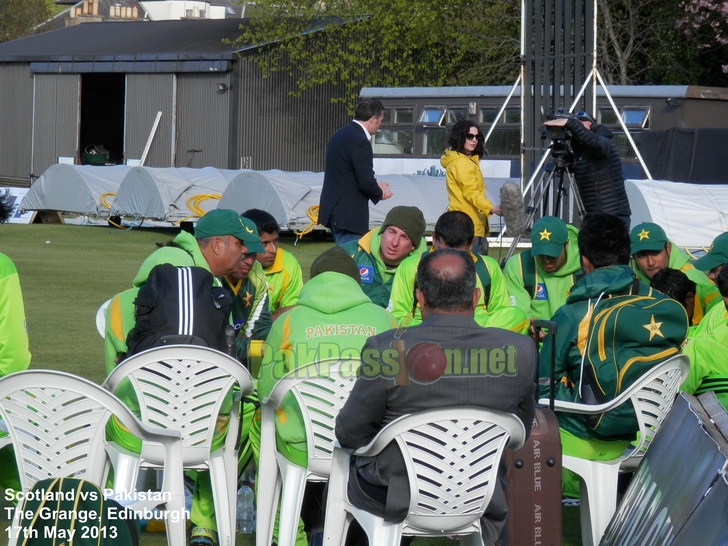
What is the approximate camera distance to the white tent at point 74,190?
21219mm

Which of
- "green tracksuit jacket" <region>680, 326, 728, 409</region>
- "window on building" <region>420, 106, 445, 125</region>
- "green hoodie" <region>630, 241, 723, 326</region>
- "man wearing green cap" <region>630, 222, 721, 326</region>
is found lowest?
"green tracksuit jacket" <region>680, 326, 728, 409</region>

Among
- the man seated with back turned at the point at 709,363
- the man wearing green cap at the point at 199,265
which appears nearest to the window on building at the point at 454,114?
the man wearing green cap at the point at 199,265

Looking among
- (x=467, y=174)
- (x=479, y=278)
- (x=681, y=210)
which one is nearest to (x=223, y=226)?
(x=479, y=278)

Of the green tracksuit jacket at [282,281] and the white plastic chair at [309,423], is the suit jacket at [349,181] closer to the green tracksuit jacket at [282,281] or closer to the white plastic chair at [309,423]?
the green tracksuit jacket at [282,281]

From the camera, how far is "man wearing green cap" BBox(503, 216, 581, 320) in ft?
20.3

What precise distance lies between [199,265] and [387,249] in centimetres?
195

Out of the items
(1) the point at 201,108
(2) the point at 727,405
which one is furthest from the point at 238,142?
(2) the point at 727,405

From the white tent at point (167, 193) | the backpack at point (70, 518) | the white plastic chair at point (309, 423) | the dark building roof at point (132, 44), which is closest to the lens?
the backpack at point (70, 518)

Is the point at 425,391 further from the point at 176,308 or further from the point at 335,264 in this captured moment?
the point at 335,264

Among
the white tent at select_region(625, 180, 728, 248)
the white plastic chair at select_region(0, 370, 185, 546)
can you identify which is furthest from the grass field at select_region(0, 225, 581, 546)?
the white tent at select_region(625, 180, 728, 248)

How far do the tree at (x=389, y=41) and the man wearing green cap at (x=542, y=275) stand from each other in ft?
73.5

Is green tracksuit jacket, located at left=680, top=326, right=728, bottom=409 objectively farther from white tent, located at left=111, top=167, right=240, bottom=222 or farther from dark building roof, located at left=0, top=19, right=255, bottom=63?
dark building roof, located at left=0, top=19, right=255, bottom=63

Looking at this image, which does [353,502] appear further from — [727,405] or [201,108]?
[201,108]

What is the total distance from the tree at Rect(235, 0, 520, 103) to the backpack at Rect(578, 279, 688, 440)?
24429mm
